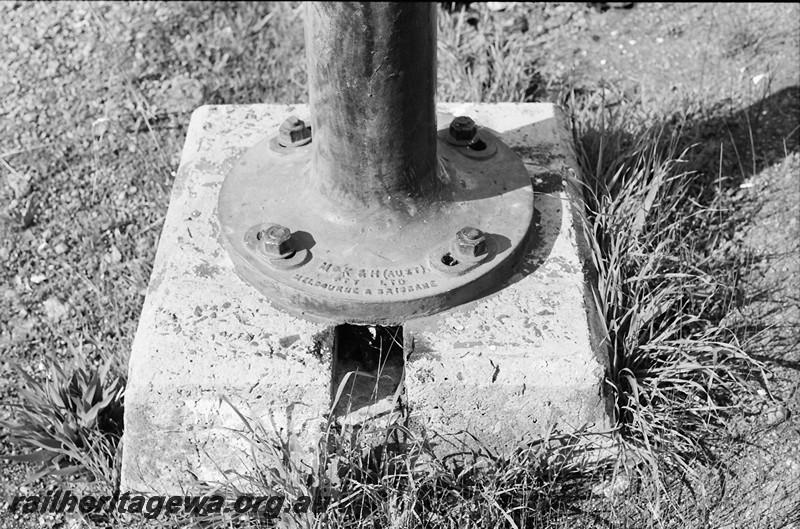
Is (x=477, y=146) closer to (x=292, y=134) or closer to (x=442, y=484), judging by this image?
(x=292, y=134)

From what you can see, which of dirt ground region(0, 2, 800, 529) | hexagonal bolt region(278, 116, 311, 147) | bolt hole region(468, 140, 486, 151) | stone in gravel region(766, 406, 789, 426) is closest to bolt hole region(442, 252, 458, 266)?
bolt hole region(468, 140, 486, 151)

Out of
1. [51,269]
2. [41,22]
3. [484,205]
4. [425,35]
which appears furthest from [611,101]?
[41,22]

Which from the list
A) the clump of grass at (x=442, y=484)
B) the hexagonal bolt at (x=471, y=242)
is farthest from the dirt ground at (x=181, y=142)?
the hexagonal bolt at (x=471, y=242)

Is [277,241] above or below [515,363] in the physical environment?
above

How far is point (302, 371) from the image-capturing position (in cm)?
207

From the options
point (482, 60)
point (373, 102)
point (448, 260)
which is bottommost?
point (482, 60)

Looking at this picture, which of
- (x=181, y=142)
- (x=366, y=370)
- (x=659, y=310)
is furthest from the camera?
(x=181, y=142)

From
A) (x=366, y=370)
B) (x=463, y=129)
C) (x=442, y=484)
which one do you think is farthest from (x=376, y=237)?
(x=442, y=484)

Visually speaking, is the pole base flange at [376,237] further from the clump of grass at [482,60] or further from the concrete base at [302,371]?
the clump of grass at [482,60]

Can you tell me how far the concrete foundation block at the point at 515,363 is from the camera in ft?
6.77

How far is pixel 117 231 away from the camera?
3.05 meters

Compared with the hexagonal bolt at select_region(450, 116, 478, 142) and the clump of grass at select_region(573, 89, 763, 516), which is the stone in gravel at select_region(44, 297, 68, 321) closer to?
the hexagonal bolt at select_region(450, 116, 478, 142)

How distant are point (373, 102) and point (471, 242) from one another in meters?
0.40

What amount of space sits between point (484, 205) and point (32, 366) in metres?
1.41
